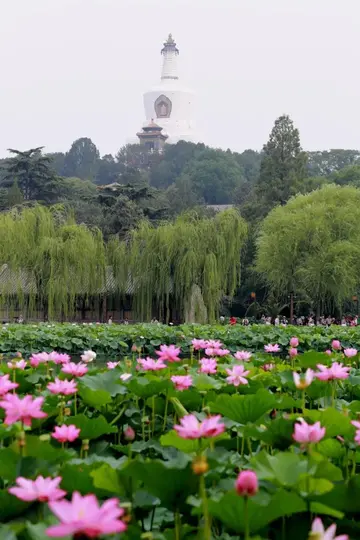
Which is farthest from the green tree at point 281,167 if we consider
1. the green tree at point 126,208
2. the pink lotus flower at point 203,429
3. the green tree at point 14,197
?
the pink lotus flower at point 203,429

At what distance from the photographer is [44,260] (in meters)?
17.8

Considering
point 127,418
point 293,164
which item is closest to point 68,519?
point 127,418

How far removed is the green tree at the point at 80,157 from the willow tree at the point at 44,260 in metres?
48.7

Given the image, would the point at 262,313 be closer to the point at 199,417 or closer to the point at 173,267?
the point at 173,267

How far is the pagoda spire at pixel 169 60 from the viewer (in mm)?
83875

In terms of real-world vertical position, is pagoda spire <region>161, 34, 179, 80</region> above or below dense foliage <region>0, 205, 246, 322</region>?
above

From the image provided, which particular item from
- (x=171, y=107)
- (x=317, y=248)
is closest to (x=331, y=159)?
(x=317, y=248)

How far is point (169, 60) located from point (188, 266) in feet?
230

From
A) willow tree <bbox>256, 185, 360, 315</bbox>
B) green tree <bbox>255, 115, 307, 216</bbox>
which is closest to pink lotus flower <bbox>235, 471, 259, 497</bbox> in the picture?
willow tree <bbox>256, 185, 360, 315</bbox>

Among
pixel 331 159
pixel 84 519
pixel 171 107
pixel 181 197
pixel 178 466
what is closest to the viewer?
pixel 84 519

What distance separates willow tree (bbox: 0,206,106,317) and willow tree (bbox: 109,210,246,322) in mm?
1309

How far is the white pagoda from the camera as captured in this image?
8050 centimetres

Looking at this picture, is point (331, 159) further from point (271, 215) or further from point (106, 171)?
point (271, 215)

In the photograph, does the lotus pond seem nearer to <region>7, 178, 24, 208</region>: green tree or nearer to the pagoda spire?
<region>7, 178, 24, 208</region>: green tree
